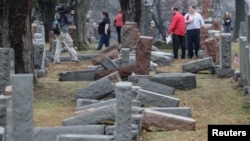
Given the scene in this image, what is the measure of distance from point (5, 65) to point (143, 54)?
4579 mm

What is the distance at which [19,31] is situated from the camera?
16.9 meters

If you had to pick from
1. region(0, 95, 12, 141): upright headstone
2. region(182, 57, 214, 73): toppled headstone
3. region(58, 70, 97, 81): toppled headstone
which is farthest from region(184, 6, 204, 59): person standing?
region(0, 95, 12, 141): upright headstone

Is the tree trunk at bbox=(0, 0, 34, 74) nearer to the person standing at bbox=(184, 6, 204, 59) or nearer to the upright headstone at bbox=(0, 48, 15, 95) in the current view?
the upright headstone at bbox=(0, 48, 15, 95)

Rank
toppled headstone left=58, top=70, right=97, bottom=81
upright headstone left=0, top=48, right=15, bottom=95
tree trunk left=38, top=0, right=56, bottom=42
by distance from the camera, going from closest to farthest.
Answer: upright headstone left=0, top=48, right=15, bottom=95 < toppled headstone left=58, top=70, right=97, bottom=81 < tree trunk left=38, top=0, right=56, bottom=42

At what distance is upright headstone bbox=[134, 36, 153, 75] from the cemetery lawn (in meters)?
0.93

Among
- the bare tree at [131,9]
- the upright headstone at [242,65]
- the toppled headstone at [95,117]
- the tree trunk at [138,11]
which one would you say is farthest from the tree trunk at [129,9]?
the toppled headstone at [95,117]

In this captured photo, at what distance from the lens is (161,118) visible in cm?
1204

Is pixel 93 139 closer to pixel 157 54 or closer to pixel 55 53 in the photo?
pixel 157 54

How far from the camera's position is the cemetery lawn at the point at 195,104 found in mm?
11930

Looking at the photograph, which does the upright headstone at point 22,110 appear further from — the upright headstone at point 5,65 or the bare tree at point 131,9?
the bare tree at point 131,9

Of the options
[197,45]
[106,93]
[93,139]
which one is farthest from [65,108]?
[197,45]

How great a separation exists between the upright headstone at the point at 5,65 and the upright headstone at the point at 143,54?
4197mm

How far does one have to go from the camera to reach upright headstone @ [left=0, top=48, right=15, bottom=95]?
522 inches

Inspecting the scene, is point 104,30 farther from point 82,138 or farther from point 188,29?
point 82,138
